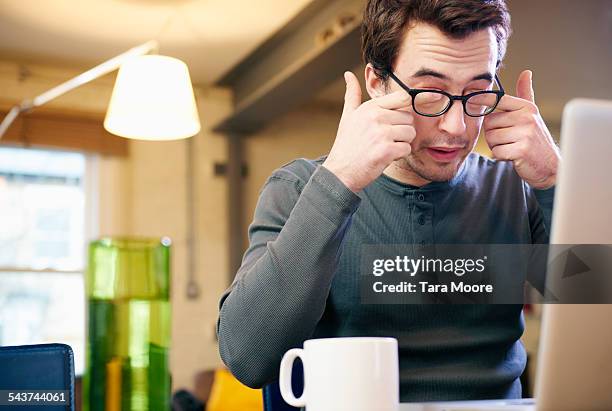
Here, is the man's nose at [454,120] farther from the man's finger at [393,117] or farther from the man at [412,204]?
the man's finger at [393,117]

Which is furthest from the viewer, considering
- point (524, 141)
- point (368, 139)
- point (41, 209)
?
point (41, 209)

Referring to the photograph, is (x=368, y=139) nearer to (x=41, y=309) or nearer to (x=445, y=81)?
(x=445, y=81)

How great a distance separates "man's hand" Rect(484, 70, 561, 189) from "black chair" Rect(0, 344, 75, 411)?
648mm

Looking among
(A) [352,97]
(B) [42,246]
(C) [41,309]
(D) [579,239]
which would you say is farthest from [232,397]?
(D) [579,239]

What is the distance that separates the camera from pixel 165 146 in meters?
5.14

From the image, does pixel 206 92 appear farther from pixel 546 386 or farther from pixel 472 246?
pixel 546 386

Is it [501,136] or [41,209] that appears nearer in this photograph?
[501,136]

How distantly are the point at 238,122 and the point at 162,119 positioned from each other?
2.43 meters

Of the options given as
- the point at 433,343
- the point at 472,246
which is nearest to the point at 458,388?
the point at 433,343

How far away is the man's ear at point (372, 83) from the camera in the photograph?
51.0 inches

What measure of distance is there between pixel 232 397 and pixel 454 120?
3.30 metres

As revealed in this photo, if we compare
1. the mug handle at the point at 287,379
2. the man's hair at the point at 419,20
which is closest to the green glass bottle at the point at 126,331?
the mug handle at the point at 287,379

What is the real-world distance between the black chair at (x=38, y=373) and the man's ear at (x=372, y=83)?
2.28 ft

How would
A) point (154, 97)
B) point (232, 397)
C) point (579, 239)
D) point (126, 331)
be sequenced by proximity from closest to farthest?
point (579, 239) < point (126, 331) < point (154, 97) < point (232, 397)
